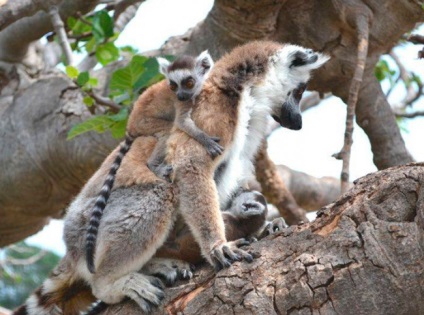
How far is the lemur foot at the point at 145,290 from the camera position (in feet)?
14.0

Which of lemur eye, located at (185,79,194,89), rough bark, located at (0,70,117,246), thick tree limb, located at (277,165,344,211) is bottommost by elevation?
thick tree limb, located at (277,165,344,211)

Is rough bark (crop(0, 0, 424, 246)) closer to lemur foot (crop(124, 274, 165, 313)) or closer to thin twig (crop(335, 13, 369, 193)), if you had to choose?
thin twig (crop(335, 13, 369, 193))

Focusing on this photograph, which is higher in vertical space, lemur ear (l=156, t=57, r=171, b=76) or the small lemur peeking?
the small lemur peeking

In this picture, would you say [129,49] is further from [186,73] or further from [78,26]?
[186,73]

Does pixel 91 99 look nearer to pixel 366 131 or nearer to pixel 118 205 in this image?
pixel 118 205

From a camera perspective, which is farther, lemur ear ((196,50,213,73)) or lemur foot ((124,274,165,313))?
lemur ear ((196,50,213,73))

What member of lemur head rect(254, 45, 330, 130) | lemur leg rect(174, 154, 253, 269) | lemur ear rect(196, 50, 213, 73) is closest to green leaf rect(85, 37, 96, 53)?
lemur ear rect(196, 50, 213, 73)

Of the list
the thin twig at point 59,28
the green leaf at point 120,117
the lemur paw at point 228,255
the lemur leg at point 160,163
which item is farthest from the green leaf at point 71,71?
the lemur paw at point 228,255

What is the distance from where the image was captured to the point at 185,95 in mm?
5469

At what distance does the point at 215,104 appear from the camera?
507cm

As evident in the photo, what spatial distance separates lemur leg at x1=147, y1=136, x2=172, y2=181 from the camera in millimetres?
4859

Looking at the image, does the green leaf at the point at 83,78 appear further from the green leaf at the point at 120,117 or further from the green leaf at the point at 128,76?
the green leaf at the point at 120,117

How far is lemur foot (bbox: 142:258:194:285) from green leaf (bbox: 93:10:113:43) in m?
3.31

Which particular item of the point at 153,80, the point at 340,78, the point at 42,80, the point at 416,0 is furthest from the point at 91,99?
the point at 416,0
